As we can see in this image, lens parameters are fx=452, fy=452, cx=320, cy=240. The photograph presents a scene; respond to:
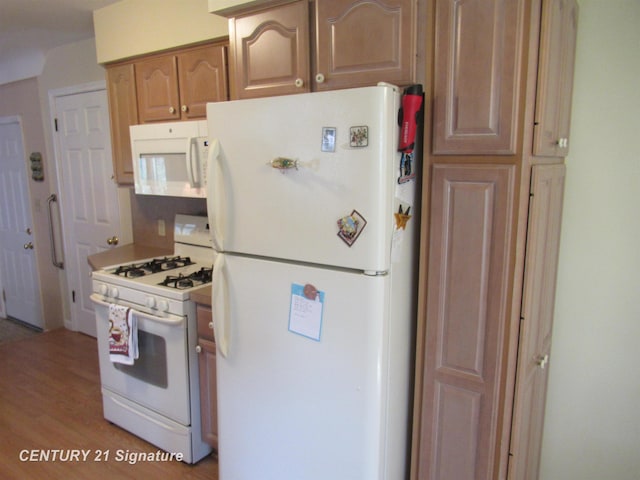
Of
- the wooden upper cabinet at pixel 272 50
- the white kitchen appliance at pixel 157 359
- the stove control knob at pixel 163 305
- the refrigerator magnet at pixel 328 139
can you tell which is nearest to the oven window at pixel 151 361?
the white kitchen appliance at pixel 157 359

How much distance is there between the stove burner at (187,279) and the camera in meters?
2.33

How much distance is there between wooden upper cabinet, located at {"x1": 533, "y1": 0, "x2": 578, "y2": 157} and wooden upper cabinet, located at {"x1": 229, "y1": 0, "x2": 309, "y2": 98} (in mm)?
835

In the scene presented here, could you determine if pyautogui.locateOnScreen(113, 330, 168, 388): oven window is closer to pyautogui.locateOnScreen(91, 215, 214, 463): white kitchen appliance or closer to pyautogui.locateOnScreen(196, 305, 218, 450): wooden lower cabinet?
pyautogui.locateOnScreen(91, 215, 214, 463): white kitchen appliance

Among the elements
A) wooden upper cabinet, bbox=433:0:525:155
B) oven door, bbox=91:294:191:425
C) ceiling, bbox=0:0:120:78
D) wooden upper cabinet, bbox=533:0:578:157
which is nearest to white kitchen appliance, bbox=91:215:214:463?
oven door, bbox=91:294:191:425

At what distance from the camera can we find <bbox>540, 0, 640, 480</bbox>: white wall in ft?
5.50

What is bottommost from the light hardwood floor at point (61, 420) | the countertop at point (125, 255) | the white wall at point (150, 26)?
the light hardwood floor at point (61, 420)

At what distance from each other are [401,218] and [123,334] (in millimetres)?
1675

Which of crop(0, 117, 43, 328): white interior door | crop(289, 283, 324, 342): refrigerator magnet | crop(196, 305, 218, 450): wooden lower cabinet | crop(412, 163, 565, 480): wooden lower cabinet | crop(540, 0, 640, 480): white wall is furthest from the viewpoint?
crop(0, 117, 43, 328): white interior door

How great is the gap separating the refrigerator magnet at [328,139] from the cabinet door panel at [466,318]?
36 centimetres

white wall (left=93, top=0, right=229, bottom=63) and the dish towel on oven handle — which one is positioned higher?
white wall (left=93, top=0, right=229, bottom=63)

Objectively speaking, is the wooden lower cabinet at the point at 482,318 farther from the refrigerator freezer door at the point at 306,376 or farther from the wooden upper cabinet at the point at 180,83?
the wooden upper cabinet at the point at 180,83

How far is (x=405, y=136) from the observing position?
1.43 meters

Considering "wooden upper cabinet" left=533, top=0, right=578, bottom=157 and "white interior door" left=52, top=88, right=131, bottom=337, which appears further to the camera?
"white interior door" left=52, top=88, right=131, bottom=337

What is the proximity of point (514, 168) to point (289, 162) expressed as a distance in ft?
2.33
